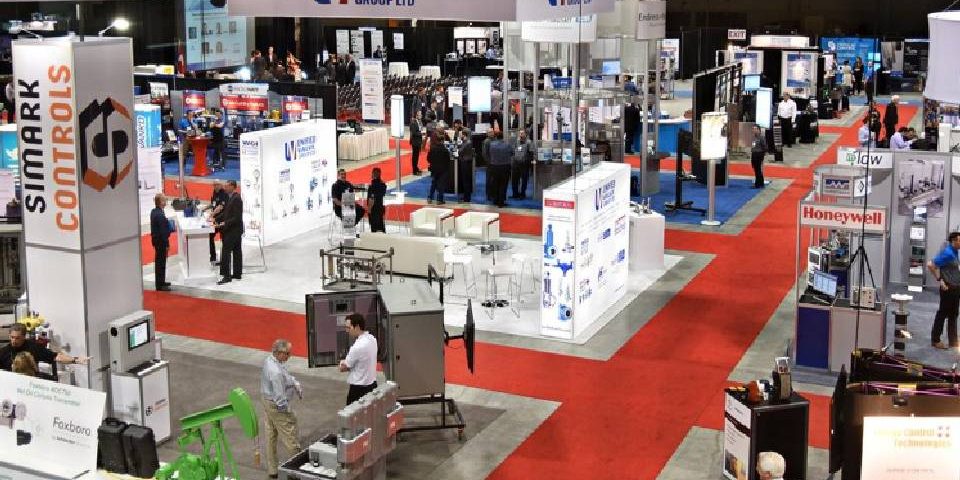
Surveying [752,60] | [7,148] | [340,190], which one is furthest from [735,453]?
[752,60]

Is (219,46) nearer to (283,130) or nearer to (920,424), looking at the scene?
(283,130)

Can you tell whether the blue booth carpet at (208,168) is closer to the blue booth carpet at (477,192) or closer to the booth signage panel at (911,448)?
the blue booth carpet at (477,192)

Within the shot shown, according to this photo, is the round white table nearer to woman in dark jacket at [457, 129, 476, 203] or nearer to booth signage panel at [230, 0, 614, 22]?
woman in dark jacket at [457, 129, 476, 203]

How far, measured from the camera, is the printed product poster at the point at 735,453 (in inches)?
358

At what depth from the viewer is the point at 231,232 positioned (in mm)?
15484

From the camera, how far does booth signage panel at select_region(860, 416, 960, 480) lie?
312 inches

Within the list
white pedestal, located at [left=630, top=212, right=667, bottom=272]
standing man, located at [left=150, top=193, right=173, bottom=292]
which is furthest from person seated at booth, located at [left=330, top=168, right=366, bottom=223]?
white pedestal, located at [left=630, top=212, right=667, bottom=272]

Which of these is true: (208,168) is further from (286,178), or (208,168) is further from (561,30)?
(561,30)

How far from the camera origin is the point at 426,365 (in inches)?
405

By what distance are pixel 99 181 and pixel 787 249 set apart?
11.3 metres

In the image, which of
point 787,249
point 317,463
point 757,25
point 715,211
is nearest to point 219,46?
point 715,211

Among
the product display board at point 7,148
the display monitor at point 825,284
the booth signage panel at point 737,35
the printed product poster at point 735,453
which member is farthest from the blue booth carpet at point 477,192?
the booth signage panel at point 737,35

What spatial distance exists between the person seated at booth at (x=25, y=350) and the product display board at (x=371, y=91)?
15676 millimetres

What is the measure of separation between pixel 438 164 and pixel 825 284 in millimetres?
9888
